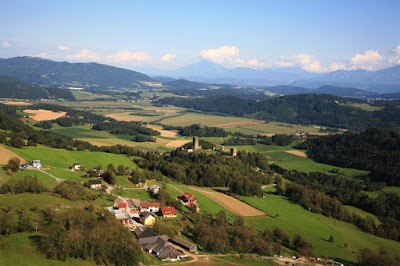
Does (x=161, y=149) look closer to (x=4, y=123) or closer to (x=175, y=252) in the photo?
(x=4, y=123)

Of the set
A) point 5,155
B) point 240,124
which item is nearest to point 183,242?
point 5,155

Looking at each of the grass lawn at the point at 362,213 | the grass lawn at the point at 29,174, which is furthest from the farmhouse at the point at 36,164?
the grass lawn at the point at 362,213

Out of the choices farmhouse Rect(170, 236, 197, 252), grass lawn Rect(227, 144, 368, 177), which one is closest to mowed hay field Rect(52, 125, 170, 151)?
grass lawn Rect(227, 144, 368, 177)

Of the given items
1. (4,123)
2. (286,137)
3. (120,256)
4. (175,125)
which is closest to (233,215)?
(120,256)

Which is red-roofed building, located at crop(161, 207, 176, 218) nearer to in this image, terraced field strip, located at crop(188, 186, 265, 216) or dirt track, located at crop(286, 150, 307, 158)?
terraced field strip, located at crop(188, 186, 265, 216)

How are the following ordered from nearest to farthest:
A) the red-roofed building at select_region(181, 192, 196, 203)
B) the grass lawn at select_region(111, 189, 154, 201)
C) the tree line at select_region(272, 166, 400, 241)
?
the grass lawn at select_region(111, 189, 154, 201) → the red-roofed building at select_region(181, 192, 196, 203) → the tree line at select_region(272, 166, 400, 241)

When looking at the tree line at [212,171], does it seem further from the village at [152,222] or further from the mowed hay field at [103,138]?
the mowed hay field at [103,138]
